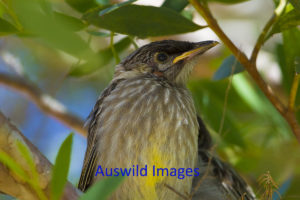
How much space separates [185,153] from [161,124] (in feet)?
0.78

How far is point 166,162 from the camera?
3012 mm

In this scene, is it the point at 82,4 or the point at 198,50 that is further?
the point at 198,50

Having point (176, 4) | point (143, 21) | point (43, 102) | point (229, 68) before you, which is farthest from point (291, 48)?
point (43, 102)

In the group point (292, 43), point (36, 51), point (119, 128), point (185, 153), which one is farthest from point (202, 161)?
point (36, 51)

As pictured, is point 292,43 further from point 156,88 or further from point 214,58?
point 214,58

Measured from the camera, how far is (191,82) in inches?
165

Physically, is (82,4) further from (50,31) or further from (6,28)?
(50,31)

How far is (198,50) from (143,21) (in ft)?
2.85

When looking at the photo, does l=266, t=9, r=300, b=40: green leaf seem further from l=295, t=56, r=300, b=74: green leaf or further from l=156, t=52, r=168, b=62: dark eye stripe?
l=156, t=52, r=168, b=62: dark eye stripe

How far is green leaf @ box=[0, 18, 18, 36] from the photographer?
8.59ft

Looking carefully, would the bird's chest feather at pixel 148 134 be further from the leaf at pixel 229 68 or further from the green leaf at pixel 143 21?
the green leaf at pixel 143 21

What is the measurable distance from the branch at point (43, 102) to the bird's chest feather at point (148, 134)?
4.36ft

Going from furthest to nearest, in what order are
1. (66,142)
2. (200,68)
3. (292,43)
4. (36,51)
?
(36,51)
(200,68)
(292,43)
(66,142)

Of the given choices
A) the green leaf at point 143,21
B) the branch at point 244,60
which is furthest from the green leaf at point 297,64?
the green leaf at point 143,21
